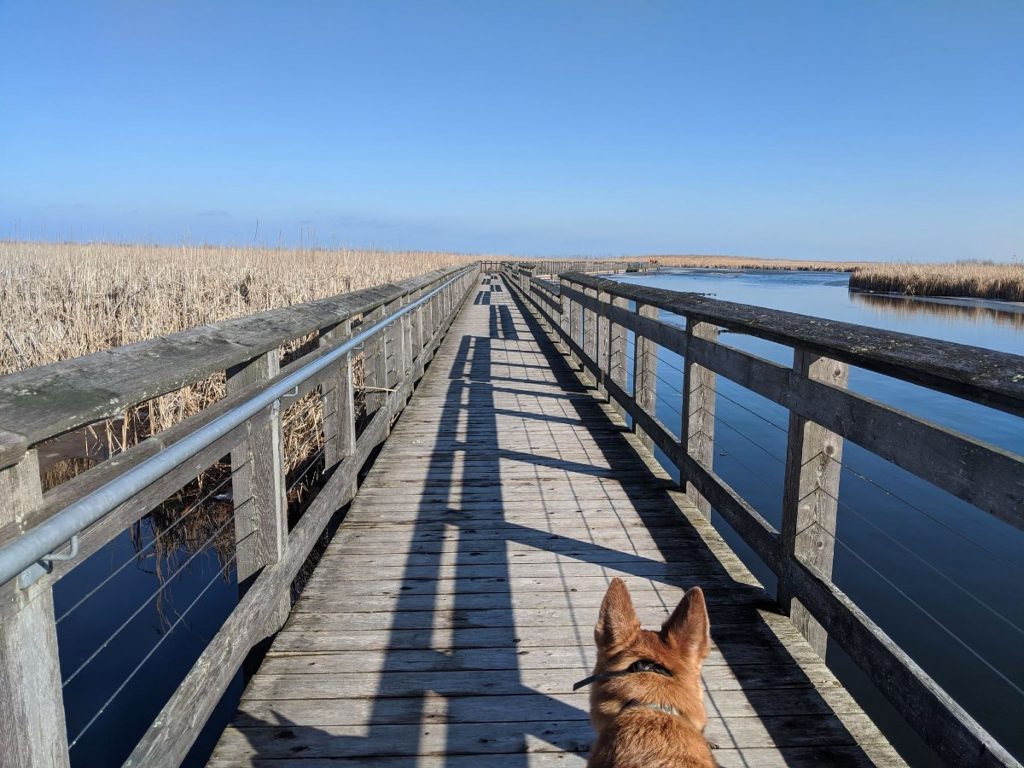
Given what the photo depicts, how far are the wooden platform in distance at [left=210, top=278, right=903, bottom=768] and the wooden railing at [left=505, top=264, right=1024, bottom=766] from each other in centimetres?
24

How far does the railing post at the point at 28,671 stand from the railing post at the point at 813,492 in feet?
7.79

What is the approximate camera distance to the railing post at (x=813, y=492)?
2709mm

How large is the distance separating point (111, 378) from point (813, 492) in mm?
2360

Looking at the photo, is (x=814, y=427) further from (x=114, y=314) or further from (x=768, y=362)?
(x=114, y=314)

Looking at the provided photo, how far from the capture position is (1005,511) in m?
1.61

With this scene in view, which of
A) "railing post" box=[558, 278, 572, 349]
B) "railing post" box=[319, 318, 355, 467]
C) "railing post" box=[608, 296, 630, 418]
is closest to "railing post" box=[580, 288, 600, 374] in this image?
"railing post" box=[608, 296, 630, 418]

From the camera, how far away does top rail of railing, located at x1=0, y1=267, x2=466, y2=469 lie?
1205mm

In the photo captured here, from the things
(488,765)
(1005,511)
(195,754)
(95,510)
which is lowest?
(195,754)

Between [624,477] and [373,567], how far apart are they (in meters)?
2.06

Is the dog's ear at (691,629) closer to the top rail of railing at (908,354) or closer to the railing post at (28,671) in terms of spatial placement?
the top rail of railing at (908,354)

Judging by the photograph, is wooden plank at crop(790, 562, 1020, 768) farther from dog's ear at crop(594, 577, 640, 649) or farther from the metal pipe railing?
the metal pipe railing

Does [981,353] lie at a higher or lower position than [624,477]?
higher

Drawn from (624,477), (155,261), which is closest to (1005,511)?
(624,477)

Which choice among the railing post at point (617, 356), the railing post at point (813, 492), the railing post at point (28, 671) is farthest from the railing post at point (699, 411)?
the railing post at point (28, 671)
